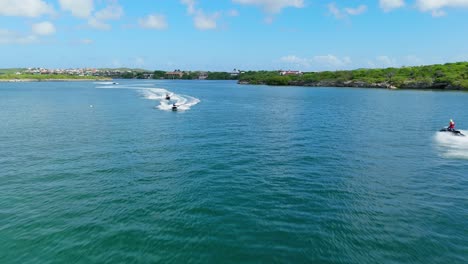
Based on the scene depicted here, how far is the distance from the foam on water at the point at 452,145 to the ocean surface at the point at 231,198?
272mm

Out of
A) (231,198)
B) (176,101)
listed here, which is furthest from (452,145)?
(176,101)

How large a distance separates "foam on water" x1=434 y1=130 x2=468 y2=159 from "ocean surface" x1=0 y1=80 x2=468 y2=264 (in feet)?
0.89

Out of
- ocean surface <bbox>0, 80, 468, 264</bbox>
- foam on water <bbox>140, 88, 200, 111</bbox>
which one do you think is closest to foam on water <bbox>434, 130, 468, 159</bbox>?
ocean surface <bbox>0, 80, 468, 264</bbox>

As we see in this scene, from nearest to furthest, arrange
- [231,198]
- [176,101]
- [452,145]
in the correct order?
[231,198]
[452,145]
[176,101]

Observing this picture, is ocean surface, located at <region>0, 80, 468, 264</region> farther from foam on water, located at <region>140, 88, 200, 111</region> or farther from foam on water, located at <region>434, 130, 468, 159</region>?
foam on water, located at <region>140, 88, 200, 111</region>

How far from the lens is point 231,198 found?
2597 centimetres

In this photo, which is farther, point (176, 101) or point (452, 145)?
point (176, 101)

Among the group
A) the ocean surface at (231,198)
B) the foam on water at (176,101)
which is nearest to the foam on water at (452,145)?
the ocean surface at (231,198)

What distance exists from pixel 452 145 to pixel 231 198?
36.6 meters

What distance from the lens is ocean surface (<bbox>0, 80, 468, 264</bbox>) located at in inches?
743

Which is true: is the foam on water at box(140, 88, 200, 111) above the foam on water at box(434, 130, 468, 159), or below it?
below

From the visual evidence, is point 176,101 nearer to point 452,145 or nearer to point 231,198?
point 452,145

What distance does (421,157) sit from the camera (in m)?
38.3

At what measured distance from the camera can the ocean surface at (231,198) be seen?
61.9 feet
